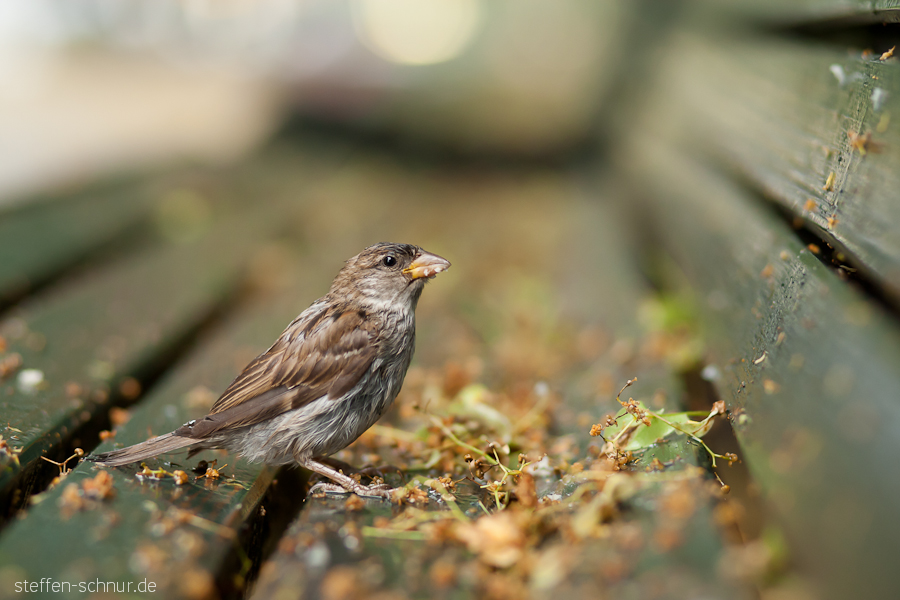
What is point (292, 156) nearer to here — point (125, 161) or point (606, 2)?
point (125, 161)

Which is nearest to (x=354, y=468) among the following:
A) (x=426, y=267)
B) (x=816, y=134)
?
(x=426, y=267)

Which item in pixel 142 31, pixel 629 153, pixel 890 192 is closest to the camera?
pixel 890 192

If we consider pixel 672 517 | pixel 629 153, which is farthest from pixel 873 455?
pixel 629 153

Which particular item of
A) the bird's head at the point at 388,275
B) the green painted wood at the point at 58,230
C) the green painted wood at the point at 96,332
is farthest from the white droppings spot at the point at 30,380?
the bird's head at the point at 388,275

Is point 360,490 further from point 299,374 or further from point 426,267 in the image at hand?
point 426,267

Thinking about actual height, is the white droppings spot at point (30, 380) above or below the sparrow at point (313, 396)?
below

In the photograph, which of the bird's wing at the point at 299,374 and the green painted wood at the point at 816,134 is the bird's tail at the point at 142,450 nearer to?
the bird's wing at the point at 299,374

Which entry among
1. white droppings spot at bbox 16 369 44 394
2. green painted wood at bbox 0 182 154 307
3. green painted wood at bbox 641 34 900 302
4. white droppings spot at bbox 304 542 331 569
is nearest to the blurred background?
green painted wood at bbox 0 182 154 307
